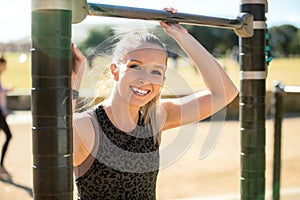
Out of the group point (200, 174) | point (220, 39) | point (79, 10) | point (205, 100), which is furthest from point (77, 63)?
point (220, 39)

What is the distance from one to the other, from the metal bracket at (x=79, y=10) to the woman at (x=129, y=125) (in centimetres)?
31

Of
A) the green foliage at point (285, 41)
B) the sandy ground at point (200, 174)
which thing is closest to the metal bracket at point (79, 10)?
the sandy ground at point (200, 174)

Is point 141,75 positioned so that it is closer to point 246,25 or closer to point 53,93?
point 53,93

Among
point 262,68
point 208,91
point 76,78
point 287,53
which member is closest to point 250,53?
point 262,68

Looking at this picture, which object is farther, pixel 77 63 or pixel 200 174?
pixel 200 174

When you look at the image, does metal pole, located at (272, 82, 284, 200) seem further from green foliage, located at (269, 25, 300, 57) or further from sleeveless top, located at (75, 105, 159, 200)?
green foliage, located at (269, 25, 300, 57)

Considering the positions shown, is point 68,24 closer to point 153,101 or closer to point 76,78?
point 76,78

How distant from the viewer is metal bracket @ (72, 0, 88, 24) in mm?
1281

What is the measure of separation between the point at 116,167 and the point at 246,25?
2.28ft

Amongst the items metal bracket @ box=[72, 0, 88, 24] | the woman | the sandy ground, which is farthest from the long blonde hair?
the sandy ground

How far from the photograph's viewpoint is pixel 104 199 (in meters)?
1.65

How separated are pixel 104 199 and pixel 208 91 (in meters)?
0.44

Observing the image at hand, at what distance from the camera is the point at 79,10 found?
129cm

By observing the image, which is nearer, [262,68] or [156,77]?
[156,77]
